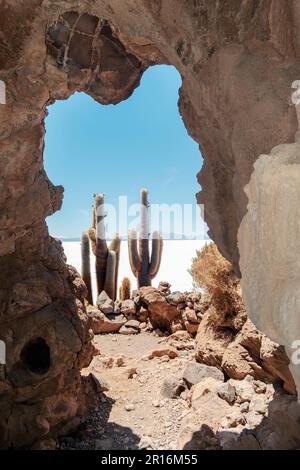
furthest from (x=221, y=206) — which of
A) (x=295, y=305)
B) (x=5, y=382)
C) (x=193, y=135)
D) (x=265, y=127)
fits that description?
(x=5, y=382)

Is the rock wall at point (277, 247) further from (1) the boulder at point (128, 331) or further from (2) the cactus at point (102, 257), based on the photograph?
(2) the cactus at point (102, 257)

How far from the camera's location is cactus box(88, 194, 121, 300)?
1110 centimetres

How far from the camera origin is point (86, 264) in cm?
1121

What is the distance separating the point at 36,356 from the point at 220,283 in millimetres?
3491

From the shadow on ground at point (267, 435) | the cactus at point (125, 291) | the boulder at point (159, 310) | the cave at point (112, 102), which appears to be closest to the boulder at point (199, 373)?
the shadow on ground at point (267, 435)

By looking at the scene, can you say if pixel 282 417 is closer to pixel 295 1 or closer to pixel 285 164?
pixel 285 164

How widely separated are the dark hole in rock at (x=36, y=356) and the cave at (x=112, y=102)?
13 millimetres

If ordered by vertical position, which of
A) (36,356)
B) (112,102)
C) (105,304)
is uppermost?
(112,102)

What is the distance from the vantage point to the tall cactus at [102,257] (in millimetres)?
11102

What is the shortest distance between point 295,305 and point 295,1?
5.90 feet

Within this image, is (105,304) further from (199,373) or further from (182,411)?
(182,411)

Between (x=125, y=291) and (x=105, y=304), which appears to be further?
(x=125, y=291)

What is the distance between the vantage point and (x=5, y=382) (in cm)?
400

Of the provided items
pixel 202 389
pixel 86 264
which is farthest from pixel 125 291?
pixel 202 389
